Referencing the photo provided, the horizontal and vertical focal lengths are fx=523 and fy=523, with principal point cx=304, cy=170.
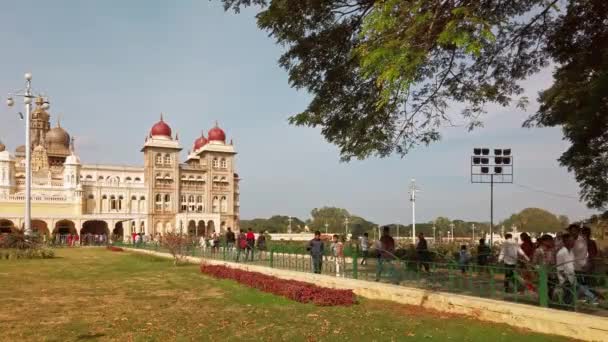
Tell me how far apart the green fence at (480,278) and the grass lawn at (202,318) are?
97 cm

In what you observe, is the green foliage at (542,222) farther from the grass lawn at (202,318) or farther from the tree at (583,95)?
the grass lawn at (202,318)

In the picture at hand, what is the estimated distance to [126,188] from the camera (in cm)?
5612

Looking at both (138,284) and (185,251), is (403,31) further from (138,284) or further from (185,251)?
(185,251)

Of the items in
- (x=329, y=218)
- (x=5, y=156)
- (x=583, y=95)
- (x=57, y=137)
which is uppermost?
(x=57, y=137)

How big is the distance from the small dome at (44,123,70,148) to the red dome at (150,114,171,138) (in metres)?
10.4

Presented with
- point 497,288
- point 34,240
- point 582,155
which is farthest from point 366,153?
point 34,240

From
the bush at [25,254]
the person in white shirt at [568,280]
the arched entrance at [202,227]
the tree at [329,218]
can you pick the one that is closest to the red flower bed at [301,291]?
the person in white shirt at [568,280]

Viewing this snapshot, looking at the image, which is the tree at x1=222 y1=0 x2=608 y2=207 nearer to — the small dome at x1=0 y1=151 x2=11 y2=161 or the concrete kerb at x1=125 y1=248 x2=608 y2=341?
the concrete kerb at x1=125 y1=248 x2=608 y2=341

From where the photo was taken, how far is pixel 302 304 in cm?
991

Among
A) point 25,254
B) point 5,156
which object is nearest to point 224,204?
point 5,156

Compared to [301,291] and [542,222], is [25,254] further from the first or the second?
[542,222]

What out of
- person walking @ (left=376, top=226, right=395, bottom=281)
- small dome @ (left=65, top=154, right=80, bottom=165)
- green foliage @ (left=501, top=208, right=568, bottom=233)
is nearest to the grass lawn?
person walking @ (left=376, top=226, right=395, bottom=281)

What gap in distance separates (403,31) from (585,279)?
490 cm

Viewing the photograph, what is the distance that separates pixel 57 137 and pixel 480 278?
59.4 m
